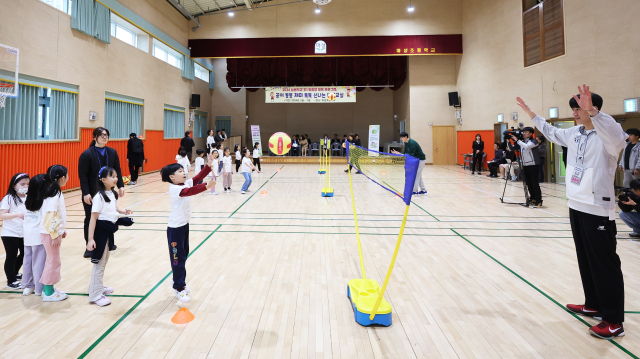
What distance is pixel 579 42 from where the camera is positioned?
10.3 meters

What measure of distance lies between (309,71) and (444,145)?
9.39 metres

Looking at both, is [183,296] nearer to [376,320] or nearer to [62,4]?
[376,320]

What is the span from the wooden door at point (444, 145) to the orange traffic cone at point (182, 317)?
1891 cm

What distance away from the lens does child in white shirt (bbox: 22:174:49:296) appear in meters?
3.08

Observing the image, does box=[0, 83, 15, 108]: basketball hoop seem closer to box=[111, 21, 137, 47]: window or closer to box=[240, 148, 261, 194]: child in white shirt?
box=[240, 148, 261, 194]: child in white shirt

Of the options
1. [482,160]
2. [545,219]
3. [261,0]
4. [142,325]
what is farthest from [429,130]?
[142,325]

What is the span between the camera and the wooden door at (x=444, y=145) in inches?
781

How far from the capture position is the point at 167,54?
1691 cm

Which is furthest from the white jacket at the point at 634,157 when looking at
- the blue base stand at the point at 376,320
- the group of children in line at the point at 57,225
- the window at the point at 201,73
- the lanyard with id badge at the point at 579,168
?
the window at the point at 201,73

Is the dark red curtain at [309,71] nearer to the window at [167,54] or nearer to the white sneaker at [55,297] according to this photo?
the window at [167,54]

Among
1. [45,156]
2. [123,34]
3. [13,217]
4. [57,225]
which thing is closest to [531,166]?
[57,225]

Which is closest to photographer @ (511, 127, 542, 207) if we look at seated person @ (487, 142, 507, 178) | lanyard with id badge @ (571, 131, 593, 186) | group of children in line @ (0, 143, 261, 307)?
lanyard with id badge @ (571, 131, 593, 186)

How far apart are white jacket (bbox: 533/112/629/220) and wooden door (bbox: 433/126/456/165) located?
58.4 feet

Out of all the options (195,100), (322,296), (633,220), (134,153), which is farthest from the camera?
(195,100)
